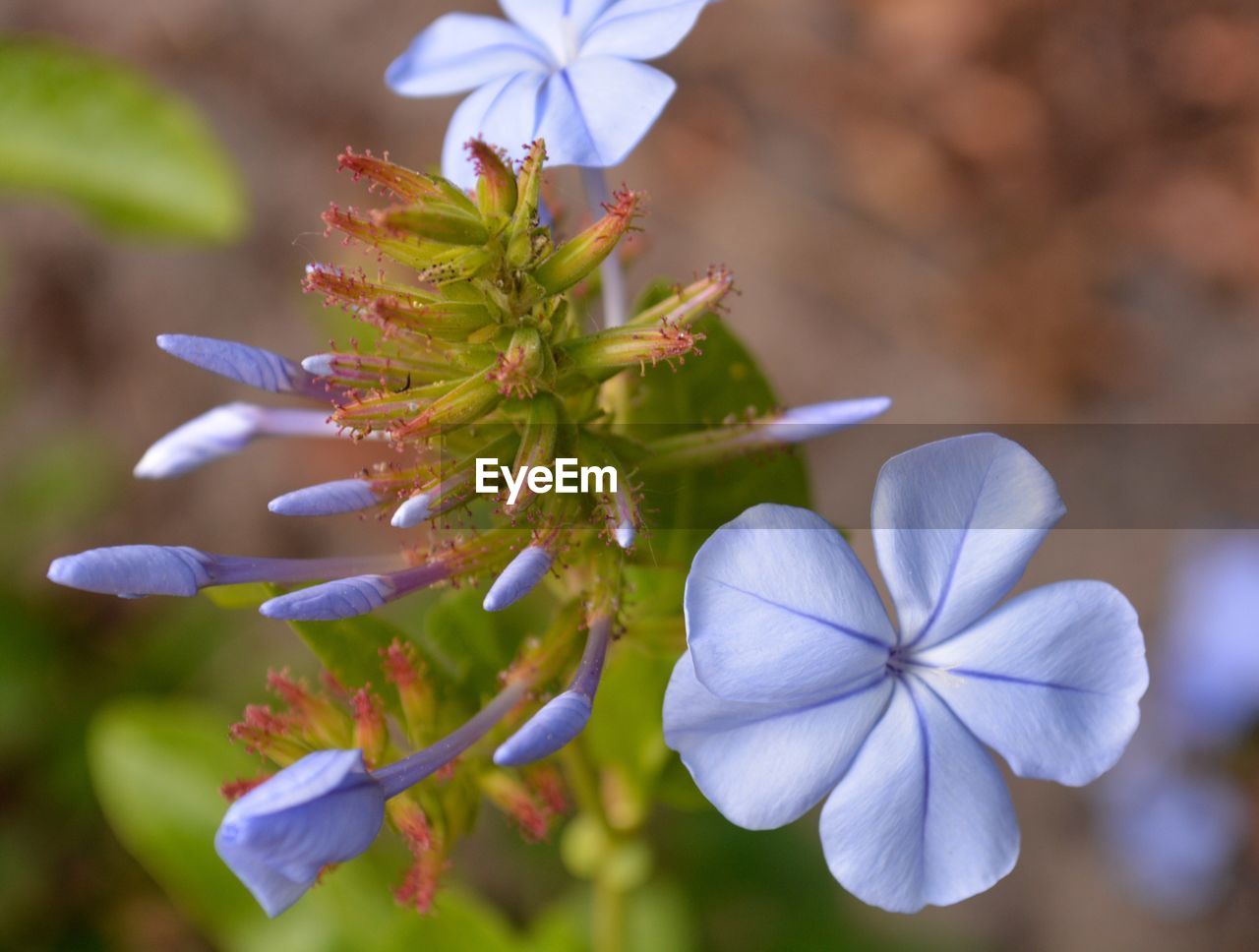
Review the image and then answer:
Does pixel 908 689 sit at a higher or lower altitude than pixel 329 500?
lower

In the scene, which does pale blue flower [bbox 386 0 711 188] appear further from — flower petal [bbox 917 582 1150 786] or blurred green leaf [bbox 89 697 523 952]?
blurred green leaf [bbox 89 697 523 952]

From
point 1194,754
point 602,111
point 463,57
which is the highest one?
point 463,57

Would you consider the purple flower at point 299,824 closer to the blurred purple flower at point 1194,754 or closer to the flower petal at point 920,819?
the flower petal at point 920,819

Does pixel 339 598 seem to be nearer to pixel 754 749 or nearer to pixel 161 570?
pixel 161 570

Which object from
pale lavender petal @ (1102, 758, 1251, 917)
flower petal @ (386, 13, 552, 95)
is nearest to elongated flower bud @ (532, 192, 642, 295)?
flower petal @ (386, 13, 552, 95)

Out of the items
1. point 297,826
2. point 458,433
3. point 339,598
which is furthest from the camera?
point 458,433

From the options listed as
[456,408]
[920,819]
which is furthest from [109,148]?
[920,819]
